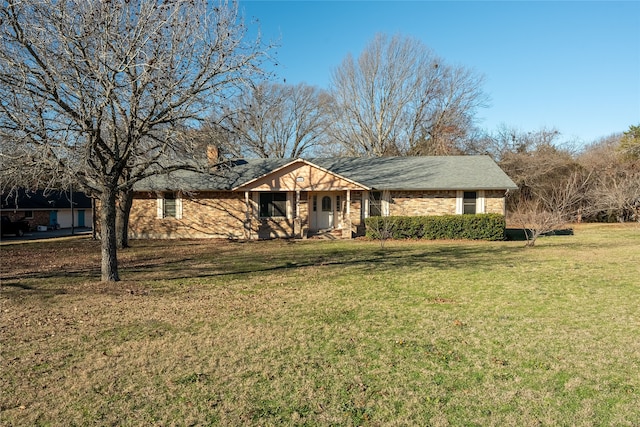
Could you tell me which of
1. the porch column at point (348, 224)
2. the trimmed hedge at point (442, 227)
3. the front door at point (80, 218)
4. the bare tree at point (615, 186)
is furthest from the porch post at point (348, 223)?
the front door at point (80, 218)

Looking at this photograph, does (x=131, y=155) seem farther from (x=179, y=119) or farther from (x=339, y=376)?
(x=339, y=376)

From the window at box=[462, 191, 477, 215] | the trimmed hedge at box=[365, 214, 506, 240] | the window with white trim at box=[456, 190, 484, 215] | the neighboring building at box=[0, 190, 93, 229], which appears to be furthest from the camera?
the neighboring building at box=[0, 190, 93, 229]

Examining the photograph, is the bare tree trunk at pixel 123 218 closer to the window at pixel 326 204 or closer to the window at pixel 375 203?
the window at pixel 326 204

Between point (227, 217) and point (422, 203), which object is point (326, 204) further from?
point (227, 217)

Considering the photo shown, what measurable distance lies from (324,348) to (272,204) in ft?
54.9

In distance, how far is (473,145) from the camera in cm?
3772

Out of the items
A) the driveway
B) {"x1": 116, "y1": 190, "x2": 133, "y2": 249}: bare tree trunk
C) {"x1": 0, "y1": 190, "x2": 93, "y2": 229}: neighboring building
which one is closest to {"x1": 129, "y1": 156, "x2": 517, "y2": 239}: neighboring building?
{"x1": 116, "y1": 190, "x2": 133, "y2": 249}: bare tree trunk

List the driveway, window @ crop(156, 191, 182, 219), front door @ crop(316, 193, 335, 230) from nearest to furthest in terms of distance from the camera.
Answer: window @ crop(156, 191, 182, 219) → front door @ crop(316, 193, 335, 230) → the driveway

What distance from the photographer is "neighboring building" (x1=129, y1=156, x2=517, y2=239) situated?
20531 millimetres

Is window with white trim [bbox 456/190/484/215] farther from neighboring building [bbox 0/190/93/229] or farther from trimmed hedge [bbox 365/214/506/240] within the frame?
neighboring building [bbox 0/190/93/229]

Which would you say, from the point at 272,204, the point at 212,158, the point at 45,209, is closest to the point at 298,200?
A: the point at 272,204

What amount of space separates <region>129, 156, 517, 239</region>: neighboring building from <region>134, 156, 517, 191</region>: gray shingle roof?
0.17 ft

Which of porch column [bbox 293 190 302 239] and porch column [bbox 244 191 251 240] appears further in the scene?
porch column [bbox 293 190 302 239]

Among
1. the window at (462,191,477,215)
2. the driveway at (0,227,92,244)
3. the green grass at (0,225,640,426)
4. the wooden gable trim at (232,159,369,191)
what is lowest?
the green grass at (0,225,640,426)
